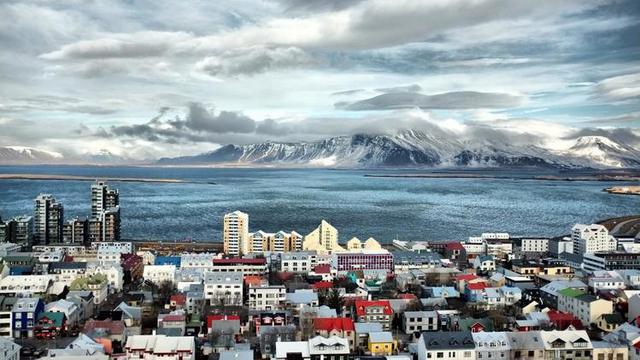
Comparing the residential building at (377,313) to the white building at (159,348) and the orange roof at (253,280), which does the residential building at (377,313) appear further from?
the white building at (159,348)

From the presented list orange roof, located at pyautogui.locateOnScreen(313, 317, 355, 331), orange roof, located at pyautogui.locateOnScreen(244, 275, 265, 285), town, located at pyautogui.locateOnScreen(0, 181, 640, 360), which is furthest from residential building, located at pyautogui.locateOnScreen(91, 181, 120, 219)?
orange roof, located at pyautogui.locateOnScreen(313, 317, 355, 331)

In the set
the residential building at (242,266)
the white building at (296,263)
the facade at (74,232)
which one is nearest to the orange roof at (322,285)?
the residential building at (242,266)

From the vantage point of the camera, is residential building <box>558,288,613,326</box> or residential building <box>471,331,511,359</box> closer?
residential building <box>471,331,511,359</box>

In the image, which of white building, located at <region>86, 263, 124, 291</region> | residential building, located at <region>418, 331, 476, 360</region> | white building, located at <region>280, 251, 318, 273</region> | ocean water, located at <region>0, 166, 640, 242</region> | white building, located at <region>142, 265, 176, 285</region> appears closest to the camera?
residential building, located at <region>418, 331, 476, 360</region>

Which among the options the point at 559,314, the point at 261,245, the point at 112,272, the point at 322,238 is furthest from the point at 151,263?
the point at 559,314

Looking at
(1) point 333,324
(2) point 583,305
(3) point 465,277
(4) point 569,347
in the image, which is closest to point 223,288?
(1) point 333,324

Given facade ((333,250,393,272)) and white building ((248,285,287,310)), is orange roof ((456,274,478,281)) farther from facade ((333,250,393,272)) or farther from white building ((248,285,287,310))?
white building ((248,285,287,310))

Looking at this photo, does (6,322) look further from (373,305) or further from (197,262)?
(373,305)
